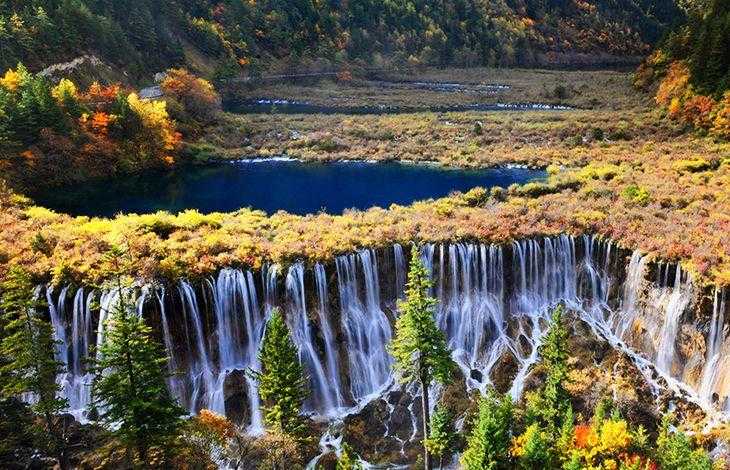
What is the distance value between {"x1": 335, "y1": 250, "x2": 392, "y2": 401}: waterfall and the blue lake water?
861 inches

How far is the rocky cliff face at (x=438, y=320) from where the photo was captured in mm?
45750

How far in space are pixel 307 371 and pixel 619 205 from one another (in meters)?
35.3

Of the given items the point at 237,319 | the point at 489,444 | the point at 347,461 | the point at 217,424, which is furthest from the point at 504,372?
the point at 217,424

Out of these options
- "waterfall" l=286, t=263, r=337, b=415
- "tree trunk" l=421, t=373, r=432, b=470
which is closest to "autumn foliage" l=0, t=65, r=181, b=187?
"waterfall" l=286, t=263, r=337, b=415

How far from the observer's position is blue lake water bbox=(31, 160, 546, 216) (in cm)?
7788

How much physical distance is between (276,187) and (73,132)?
2839 cm

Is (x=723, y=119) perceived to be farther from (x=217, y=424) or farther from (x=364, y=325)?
(x=217, y=424)

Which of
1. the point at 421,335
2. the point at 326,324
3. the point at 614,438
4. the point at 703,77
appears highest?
the point at 703,77

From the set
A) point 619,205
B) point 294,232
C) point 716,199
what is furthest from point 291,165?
point 716,199

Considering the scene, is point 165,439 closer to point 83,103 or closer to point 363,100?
point 83,103

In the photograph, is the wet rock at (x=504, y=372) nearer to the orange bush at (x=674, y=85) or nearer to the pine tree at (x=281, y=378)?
the pine tree at (x=281, y=378)

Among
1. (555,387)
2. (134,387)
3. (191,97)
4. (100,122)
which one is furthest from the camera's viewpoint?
(191,97)

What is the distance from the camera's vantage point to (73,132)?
85.6 meters

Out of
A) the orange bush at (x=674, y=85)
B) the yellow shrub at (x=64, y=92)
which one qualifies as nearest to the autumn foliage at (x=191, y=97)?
the yellow shrub at (x=64, y=92)
